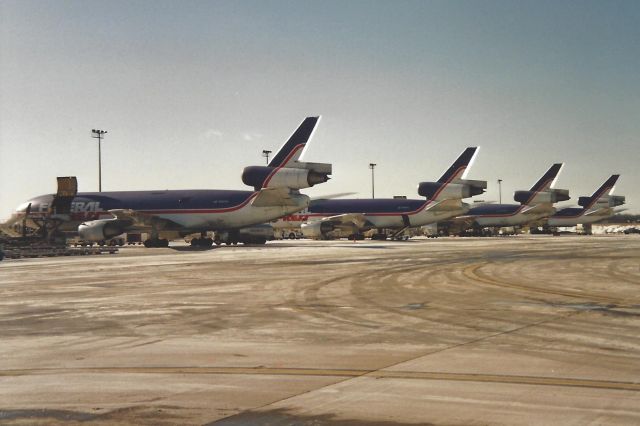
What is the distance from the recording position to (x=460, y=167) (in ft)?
250

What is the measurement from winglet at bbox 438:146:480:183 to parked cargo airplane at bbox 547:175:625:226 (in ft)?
114

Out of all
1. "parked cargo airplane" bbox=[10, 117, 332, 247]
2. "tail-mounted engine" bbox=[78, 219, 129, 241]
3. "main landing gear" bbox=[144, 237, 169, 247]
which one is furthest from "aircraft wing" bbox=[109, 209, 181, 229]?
"main landing gear" bbox=[144, 237, 169, 247]

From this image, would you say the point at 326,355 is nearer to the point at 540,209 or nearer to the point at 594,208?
the point at 540,209

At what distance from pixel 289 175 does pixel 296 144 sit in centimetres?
357

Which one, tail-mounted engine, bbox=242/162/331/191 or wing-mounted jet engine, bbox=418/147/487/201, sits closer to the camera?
tail-mounted engine, bbox=242/162/331/191

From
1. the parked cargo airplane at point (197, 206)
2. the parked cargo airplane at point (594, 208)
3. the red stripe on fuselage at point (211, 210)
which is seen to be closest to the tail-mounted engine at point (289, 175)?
the parked cargo airplane at point (197, 206)

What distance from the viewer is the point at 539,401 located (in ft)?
21.4

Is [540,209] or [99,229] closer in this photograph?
[99,229]

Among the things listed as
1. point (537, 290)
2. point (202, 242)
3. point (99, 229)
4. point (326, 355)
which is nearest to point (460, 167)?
point (202, 242)

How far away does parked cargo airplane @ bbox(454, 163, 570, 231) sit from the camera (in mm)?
92812

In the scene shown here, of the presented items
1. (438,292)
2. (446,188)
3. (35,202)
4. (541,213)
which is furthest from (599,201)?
(438,292)

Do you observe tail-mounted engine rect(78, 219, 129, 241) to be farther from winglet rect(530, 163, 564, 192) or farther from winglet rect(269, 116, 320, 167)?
winglet rect(530, 163, 564, 192)

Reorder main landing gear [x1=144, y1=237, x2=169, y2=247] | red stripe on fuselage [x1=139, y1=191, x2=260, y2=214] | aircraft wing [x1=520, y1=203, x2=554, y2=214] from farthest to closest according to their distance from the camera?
aircraft wing [x1=520, y1=203, x2=554, y2=214] → main landing gear [x1=144, y1=237, x2=169, y2=247] → red stripe on fuselage [x1=139, y1=191, x2=260, y2=214]

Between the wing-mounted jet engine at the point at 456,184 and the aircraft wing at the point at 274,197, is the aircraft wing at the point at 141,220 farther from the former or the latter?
the wing-mounted jet engine at the point at 456,184
